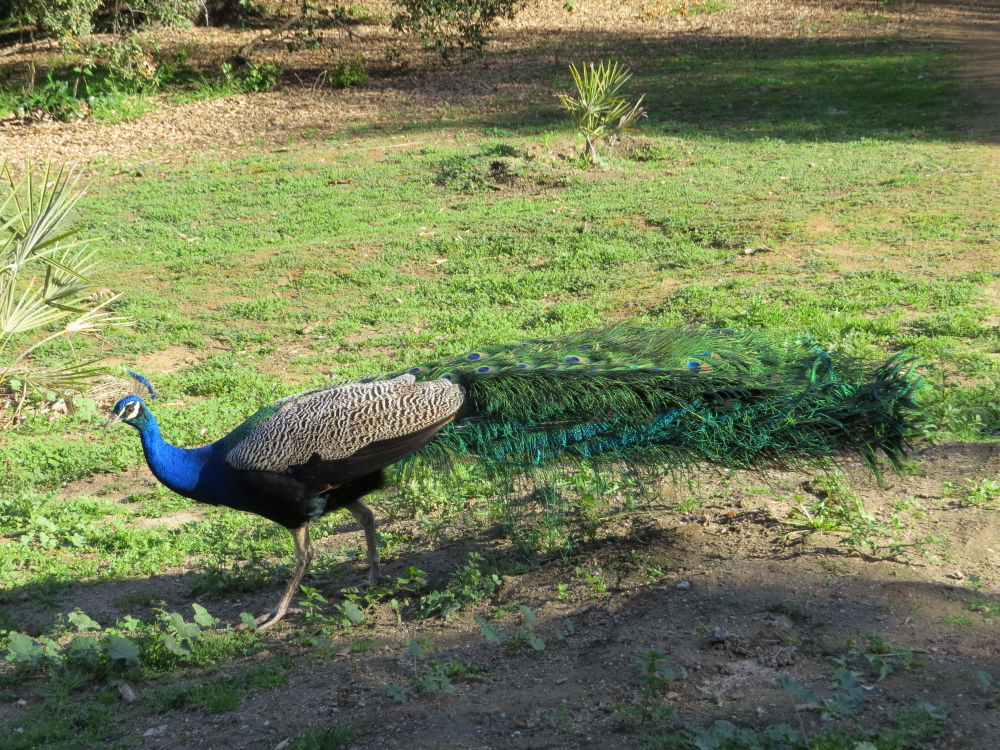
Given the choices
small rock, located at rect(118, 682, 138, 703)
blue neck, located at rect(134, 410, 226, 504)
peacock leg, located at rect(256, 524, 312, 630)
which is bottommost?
small rock, located at rect(118, 682, 138, 703)

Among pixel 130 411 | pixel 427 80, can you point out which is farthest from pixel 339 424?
pixel 427 80

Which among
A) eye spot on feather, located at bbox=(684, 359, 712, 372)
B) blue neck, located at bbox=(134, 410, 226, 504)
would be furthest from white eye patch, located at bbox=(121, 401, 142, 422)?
eye spot on feather, located at bbox=(684, 359, 712, 372)

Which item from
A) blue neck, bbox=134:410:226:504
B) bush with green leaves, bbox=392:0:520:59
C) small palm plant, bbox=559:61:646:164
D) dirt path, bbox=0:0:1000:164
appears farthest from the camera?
bush with green leaves, bbox=392:0:520:59

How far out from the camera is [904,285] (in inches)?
323

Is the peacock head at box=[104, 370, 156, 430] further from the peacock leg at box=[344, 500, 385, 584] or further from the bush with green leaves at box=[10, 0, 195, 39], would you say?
the bush with green leaves at box=[10, 0, 195, 39]

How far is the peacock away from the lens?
4.09 m

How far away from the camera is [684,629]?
3887mm

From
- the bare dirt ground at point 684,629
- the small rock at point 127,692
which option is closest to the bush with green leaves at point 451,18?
the bare dirt ground at point 684,629

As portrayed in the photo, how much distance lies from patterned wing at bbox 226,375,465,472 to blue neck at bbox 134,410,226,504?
0.10m

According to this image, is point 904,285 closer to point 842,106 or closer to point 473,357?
point 473,357

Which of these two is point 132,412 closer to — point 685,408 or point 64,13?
point 685,408

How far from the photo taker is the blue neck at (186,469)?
4.35 m

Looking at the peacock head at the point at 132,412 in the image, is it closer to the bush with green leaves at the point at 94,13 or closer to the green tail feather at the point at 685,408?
the green tail feather at the point at 685,408

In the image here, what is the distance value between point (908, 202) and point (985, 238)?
1.43 m
